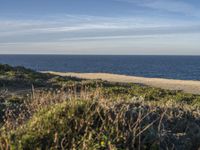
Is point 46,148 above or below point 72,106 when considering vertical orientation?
below

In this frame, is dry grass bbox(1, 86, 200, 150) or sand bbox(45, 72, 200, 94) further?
sand bbox(45, 72, 200, 94)

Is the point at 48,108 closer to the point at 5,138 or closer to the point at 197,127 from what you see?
the point at 5,138

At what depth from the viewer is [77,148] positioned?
7.61 meters

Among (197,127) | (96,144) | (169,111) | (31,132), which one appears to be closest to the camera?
(96,144)

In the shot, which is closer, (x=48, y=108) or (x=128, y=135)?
(x=128, y=135)

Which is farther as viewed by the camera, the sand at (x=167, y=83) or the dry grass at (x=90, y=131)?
the sand at (x=167, y=83)

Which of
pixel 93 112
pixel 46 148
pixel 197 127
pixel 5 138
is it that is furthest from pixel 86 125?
pixel 197 127

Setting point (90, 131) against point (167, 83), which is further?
point (167, 83)

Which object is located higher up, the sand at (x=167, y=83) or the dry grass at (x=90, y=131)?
the dry grass at (x=90, y=131)

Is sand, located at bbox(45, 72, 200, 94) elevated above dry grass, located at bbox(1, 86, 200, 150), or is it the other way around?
dry grass, located at bbox(1, 86, 200, 150)

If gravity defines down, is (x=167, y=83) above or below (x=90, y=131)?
below

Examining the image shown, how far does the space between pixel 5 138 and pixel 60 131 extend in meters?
0.95

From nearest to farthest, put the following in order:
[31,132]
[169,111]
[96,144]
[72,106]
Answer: [96,144] < [31,132] < [72,106] < [169,111]

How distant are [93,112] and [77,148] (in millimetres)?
913
